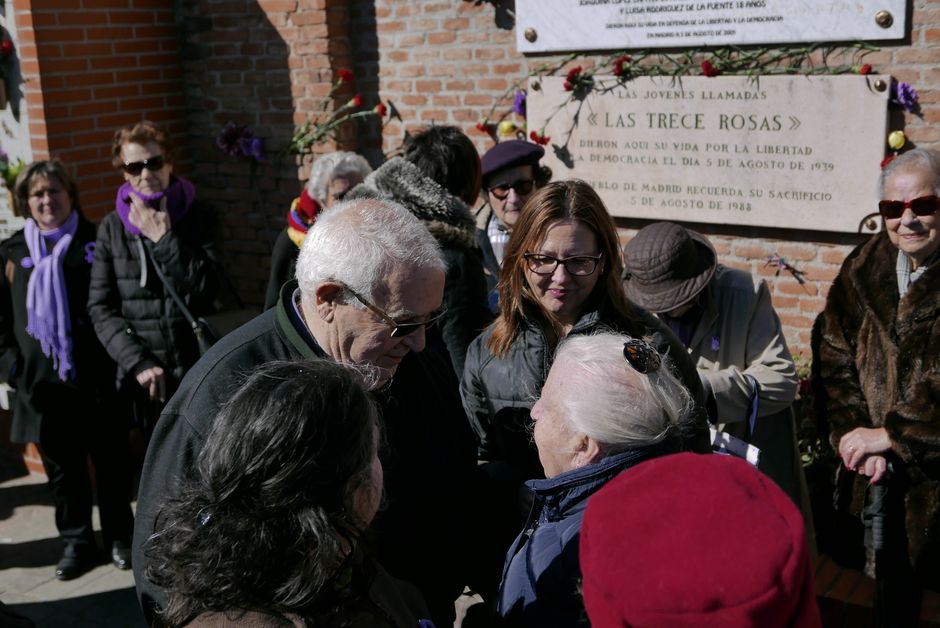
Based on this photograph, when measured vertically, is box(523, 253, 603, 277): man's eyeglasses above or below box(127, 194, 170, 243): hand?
below

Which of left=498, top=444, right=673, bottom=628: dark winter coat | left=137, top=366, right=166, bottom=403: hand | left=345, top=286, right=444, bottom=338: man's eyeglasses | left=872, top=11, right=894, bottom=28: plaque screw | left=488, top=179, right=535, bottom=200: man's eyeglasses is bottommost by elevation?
left=137, top=366, right=166, bottom=403: hand

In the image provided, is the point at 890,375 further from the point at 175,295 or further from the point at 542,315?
the point at 175,295

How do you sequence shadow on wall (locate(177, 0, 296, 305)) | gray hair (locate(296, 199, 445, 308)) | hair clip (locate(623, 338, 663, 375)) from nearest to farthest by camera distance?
hair clip (locate(623, 338, 663, 375)) → gray hair (locate(296, 199, 445, 308)) → shadow on wall (locate(177, 0, 296, 305))

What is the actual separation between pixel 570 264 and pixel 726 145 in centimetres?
243

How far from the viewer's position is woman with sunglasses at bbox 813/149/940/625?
122 inches

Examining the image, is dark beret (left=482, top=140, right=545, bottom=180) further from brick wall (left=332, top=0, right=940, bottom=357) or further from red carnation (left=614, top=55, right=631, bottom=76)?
brick wall (left=332, top=0, right=940, bottom=357)

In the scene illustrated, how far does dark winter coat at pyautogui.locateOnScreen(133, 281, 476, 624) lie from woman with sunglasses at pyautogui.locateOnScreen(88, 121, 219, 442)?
2039 millimetres

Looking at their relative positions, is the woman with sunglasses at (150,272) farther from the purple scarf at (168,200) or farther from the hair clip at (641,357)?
the hair clip at (641,357)

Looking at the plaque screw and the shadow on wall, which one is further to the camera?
the shadow on wall

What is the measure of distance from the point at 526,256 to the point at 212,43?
4.17m

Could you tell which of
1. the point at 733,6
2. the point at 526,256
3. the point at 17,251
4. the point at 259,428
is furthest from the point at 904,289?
the point at 17,251

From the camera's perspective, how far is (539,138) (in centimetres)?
536

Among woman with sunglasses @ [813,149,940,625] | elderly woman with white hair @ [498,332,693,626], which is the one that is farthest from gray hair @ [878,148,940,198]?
elderly woman with white hair @ [498,332,693,626]

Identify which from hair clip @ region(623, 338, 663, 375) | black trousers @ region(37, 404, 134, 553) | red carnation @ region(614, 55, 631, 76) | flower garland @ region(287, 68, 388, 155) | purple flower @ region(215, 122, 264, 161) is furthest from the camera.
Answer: purple flower @ region(215, 122, 264, 161)
